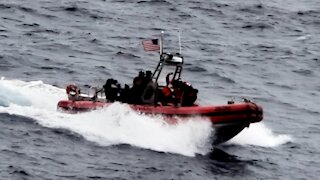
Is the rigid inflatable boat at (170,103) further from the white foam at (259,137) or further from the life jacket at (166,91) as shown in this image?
the white foam at (259,137)

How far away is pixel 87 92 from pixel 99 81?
6.95 feet

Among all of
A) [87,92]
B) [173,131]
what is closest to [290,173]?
[173,131]

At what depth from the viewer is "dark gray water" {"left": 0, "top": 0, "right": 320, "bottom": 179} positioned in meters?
22.1

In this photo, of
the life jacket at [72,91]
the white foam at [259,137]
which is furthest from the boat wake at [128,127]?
the life jacket at [72,91]

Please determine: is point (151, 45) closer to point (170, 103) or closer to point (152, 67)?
point (170, 103)

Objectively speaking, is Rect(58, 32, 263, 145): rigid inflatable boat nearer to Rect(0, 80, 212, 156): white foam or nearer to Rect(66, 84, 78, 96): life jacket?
Rect(66, 84, 78, 96): life jacket

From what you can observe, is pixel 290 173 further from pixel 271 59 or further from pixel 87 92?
pixel 271 59

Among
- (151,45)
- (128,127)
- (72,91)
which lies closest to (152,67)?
(72,91)

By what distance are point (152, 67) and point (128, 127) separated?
433 inches

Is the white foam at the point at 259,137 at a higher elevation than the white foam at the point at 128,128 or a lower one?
lower

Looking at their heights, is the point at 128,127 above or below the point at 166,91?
below

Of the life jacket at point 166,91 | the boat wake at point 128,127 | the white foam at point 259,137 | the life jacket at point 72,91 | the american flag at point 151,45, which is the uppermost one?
the american flag at point 151,45

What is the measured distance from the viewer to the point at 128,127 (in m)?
24.1

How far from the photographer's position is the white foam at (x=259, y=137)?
25688 millimetres
